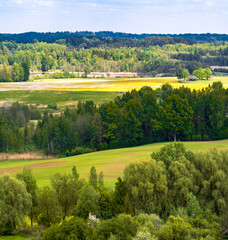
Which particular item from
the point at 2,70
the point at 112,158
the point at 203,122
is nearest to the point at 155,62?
the point at 2,70

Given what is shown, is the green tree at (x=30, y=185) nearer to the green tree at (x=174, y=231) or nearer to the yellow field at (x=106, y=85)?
the green tree at (x=174, y=231)

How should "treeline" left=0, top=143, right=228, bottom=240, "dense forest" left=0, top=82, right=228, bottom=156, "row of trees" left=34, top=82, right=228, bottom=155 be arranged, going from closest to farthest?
"treeline" left=0, top=143, right=228, bottom=240, "dense forest" left=0, top=82, right=228, bottom=156, "row of trees" left=34, top=82, right=228, bottom=155

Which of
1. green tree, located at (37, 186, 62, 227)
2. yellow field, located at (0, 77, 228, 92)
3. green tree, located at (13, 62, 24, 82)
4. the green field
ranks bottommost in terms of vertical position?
the green field

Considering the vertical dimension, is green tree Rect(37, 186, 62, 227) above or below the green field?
above

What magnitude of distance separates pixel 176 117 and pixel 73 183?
35.5m

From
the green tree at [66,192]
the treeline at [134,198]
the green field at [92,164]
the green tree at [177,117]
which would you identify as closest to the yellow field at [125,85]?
the green tree at [177,117]

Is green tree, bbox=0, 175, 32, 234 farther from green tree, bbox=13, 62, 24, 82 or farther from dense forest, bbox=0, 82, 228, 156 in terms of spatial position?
green tree, bbox=13, 62, 24, 82

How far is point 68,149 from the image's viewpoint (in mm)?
62594

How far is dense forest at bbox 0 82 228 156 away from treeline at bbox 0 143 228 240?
30164 mm

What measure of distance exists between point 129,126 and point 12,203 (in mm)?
36939

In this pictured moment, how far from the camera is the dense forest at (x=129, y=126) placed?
62.0 m

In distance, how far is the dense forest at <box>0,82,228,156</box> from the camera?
2442 inches

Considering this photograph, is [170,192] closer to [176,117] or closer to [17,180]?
[17,180]

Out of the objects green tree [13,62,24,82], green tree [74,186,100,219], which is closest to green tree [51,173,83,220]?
green tree [74,186,100,219]
